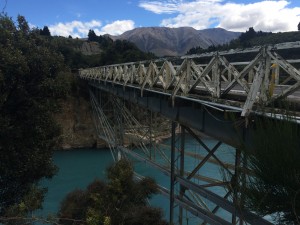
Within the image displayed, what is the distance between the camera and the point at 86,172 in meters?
23.0

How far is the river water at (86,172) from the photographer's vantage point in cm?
1638

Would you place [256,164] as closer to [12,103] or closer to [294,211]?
[294,211]

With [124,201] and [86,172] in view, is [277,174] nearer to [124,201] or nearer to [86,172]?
[124,201]

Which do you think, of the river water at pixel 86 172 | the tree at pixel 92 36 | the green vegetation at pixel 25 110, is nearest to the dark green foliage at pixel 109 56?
the river water at pixel 86 172

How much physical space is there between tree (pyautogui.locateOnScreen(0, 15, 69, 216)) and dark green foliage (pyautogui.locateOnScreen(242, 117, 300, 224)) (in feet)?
21.5

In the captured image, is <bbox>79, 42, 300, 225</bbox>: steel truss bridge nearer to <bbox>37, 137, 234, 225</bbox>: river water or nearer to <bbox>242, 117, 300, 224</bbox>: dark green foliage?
<bbox>242, 117, 300, 224</bbox>: dark green foliage

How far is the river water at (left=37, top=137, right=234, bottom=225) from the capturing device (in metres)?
16.4

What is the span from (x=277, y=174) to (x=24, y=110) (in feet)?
24.2

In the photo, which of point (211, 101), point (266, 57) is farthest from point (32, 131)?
point (266, 57)

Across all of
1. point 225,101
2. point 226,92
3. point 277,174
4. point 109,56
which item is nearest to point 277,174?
point 277,174

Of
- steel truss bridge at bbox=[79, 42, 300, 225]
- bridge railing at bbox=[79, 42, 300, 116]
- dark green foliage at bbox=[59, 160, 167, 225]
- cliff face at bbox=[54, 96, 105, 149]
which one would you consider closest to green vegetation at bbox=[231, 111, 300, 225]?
steel truss bridge at bbox=[79, 42, 300, 225]

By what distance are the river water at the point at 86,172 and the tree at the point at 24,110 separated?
219 inches

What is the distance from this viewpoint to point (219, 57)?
4.51 metres

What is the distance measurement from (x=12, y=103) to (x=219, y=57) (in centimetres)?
599
